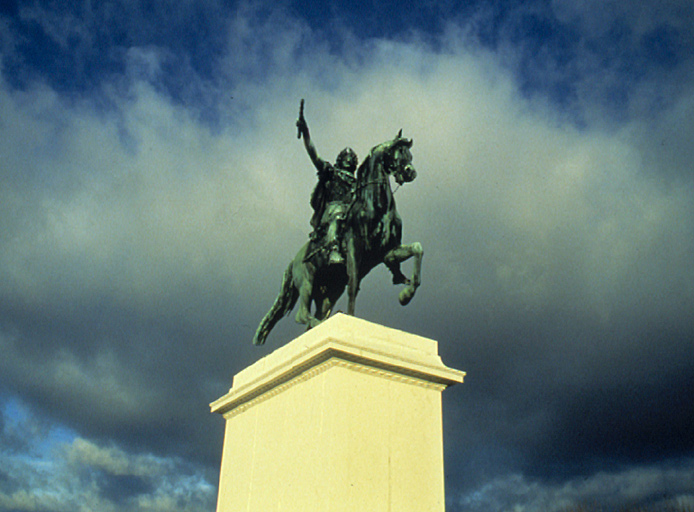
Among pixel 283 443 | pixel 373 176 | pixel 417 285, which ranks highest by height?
pixel 373 176

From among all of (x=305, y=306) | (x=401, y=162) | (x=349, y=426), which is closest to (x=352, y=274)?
(x=305, y=306)

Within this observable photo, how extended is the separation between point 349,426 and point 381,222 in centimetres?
332

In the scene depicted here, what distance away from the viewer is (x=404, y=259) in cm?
981

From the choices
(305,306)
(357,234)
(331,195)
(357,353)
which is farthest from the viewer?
(331,195)

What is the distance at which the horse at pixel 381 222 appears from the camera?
959 cm

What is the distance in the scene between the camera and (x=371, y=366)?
8070 mm

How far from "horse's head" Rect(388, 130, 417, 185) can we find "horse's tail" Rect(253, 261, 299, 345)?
8.32ft

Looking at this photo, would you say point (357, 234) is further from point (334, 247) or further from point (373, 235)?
point (334, 247)

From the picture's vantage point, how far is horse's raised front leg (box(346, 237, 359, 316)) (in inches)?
364

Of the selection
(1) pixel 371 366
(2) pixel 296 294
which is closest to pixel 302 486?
(1) pixel 371 366

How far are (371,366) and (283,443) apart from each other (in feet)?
5.08

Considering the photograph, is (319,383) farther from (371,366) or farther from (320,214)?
(320,214)

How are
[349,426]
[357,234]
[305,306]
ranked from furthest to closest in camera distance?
[305,306] → [357,234] → [349,426]

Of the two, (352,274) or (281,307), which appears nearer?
(352,274)
